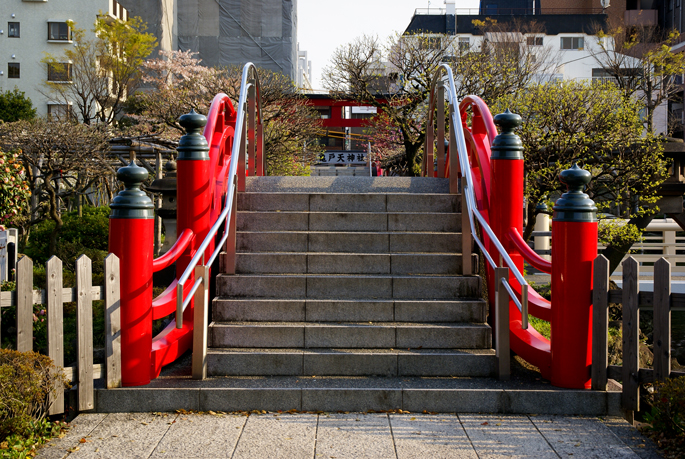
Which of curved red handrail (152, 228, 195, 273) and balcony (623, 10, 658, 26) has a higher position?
balcony (623, 10, 658, 26)

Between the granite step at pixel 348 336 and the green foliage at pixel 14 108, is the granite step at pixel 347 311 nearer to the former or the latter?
the granite step at pixel 348 336

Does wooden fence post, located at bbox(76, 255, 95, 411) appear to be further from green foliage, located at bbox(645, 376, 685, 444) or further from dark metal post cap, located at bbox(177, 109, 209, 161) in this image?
green foliage, located at bbox(645, 376, 685, 444)

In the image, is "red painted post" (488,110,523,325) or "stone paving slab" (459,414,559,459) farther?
"red painted post" (488,110,523,325)

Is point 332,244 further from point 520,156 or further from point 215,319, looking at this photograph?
point 520,156

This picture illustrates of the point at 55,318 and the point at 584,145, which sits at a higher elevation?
the point at 584,145

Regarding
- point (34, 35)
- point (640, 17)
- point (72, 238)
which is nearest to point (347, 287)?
point (72, 238)

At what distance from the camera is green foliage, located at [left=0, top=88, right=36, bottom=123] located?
95.2 ft

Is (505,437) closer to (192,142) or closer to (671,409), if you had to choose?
(671,409)

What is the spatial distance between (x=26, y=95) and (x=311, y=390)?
117 feet

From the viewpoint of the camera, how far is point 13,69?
1339 inches

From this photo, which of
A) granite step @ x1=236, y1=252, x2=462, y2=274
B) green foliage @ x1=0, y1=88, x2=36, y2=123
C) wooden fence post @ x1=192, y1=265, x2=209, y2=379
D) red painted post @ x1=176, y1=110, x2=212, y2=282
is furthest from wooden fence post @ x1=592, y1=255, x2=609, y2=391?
green foliage @ x1=0, y1=88, x2=36, y2=123

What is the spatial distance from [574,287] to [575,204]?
0.58 m

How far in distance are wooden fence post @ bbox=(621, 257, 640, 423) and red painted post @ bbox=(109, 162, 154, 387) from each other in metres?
3.26

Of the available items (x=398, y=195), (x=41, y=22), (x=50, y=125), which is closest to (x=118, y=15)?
(x=41, y=22)
